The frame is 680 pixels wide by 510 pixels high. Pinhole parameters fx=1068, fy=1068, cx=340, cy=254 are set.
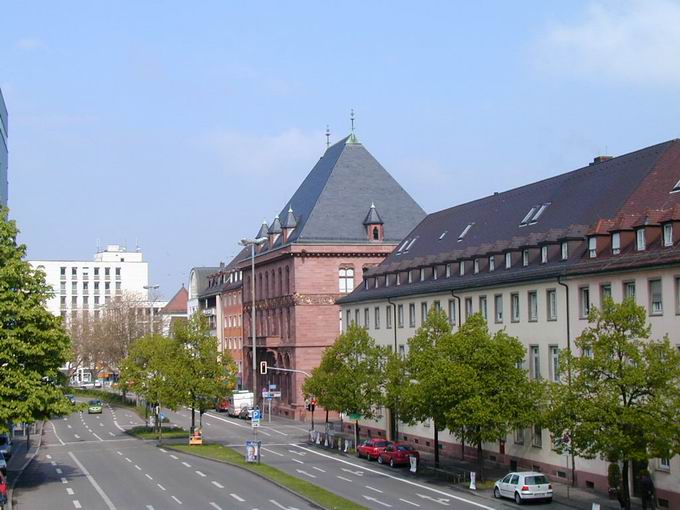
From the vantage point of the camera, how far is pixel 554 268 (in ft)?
165

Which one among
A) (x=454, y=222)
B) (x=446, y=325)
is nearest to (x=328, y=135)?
(x=454, y=222)

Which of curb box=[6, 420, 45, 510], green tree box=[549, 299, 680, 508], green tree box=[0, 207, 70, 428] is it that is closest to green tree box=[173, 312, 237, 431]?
curb box=[6, 420, 45, 510]

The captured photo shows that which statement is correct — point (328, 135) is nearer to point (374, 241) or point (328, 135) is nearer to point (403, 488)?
point (374, 241)

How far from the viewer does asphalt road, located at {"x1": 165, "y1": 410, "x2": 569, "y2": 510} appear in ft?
147

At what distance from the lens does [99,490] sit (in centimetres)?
4916

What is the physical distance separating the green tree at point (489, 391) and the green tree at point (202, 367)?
25.9 meters

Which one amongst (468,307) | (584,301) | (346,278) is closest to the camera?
(584,301)

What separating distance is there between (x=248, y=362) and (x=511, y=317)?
65169mm

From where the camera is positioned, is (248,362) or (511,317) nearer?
(511,317)

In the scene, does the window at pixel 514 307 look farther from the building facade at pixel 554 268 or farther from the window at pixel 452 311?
the window at pixel 452 311

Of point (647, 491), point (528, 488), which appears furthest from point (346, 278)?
point (647, 491)

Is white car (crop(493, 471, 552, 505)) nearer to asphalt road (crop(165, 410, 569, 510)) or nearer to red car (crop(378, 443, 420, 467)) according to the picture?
asphalt road (crop(165, 410, 569, 510))

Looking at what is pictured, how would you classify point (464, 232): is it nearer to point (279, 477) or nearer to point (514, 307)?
point (514, 307)

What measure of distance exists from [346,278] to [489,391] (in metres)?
49.4
